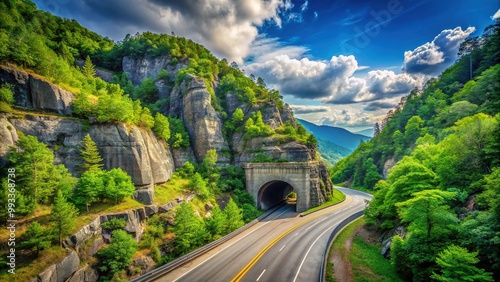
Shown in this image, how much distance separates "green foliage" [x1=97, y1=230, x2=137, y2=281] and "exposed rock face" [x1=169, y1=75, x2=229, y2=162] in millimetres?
28452

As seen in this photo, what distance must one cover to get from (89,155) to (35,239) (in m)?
12.6

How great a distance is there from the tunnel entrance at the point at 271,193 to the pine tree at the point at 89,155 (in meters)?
31.4

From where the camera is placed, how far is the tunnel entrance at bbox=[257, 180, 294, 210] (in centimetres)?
4878

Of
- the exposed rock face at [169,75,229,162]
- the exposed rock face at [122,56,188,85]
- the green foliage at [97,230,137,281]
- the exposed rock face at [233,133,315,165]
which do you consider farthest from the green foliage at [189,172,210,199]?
the exposed rock face at [122,56,188,85]

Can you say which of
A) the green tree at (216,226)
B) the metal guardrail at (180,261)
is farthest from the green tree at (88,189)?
the green tree at (216,226)

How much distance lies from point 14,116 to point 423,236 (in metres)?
41.5

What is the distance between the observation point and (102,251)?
22.0m

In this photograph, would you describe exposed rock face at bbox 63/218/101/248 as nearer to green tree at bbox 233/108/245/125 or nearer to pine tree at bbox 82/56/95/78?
pine tree at bbox 82/56/95/78

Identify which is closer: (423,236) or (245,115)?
(423,236)

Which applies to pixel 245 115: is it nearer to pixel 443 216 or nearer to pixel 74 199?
pixel 74 199

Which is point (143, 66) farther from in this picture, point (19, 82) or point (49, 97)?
point (19, 82)

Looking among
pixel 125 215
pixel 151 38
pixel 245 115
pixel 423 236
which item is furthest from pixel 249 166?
pixel 151 38

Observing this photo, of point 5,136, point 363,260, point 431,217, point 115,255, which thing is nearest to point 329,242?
point 363,260

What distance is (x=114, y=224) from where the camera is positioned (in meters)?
24.0
